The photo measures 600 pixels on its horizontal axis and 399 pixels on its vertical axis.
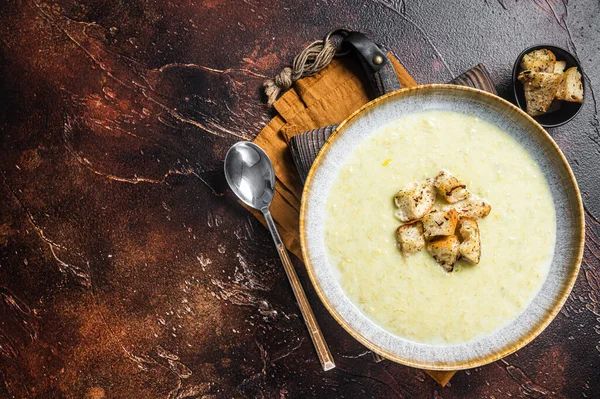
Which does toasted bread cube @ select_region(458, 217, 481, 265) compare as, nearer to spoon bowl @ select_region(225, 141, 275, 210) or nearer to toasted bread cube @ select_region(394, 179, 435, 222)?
toasted bread cube @ select_region(394, 179, 435, 222)

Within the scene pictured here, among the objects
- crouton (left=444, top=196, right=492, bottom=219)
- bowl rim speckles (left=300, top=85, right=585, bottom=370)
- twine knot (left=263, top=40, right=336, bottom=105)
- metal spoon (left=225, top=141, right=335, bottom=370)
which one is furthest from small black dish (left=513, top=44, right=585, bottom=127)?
metal spoon (left=225, top=141, right=335, bottom=370)

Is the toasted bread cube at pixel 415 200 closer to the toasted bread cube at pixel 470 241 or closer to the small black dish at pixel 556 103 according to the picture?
the toasted bread cube at pixel 470 241

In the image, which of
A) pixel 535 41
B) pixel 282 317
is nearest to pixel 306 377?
pixel 282 317

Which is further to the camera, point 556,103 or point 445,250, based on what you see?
point 556,103

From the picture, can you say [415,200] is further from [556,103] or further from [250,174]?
[556,103]

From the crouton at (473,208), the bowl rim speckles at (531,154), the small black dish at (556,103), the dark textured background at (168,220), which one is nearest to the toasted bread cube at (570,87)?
the small black dish at (556,103)

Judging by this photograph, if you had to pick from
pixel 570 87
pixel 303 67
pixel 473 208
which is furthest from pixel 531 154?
pixel 303 67
